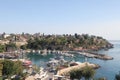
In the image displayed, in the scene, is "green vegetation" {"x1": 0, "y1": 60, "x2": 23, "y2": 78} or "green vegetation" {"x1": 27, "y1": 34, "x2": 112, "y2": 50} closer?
"green vegetation" {"x1": 0, "y1": 60, "x2": 23, "y2": 78}

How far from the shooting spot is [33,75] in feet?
153

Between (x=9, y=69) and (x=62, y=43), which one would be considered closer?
(x=9, y=69)

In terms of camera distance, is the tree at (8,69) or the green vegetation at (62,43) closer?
the tree at (8,69)

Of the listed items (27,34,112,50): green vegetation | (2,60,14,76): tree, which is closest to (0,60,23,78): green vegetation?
(2,60,14,76): tree

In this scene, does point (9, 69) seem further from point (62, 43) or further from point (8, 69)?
point (62, 43)

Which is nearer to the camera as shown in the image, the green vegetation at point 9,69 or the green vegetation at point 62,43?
the green vegetation at point 9,69

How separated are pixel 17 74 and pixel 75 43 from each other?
257ft

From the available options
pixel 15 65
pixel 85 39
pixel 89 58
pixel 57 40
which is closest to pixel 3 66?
pixel 15 65

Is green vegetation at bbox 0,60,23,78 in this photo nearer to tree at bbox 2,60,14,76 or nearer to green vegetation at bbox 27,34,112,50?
tree at bbox 2,60,14,76

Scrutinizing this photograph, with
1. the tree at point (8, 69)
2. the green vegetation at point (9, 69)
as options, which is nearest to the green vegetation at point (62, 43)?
the green vegetation at point (9, 69)

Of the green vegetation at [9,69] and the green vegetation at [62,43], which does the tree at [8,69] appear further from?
the green vegetation at [62,43]

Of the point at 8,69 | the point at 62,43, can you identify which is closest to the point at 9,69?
the point at 8,69

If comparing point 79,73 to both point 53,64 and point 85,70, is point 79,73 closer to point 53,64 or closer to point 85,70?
point 85,70

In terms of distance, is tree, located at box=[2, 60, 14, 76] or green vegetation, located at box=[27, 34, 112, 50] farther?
green vegetation, located at box=[27, 34, 112, 50]
